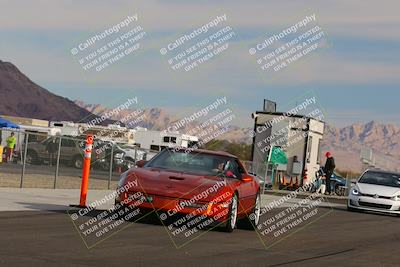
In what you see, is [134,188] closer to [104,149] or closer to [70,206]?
[70,206]

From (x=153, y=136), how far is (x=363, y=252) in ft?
133

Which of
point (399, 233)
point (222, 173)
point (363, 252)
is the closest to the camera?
point (363, 252)

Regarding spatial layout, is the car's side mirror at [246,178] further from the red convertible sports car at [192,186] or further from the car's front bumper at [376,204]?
the car's front bumper at [376,204]

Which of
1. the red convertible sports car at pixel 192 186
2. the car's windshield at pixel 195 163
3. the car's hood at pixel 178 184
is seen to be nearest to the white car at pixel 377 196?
the red convertible sports car at pixel 192 186

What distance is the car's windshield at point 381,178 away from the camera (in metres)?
25.7

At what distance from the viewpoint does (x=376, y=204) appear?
24.5 m

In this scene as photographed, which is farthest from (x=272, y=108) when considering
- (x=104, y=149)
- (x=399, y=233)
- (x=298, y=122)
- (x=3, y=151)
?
(x=399, y=233)

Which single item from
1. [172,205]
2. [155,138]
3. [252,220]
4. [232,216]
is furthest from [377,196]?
[155,138]

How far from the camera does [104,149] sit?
27703mm

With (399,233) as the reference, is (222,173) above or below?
above

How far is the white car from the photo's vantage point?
24359mm

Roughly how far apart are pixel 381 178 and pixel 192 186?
1391 centimetres

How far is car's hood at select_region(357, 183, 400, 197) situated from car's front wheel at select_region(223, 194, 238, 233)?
11.5 meters

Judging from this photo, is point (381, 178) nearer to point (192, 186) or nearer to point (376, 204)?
point (376, 204)
